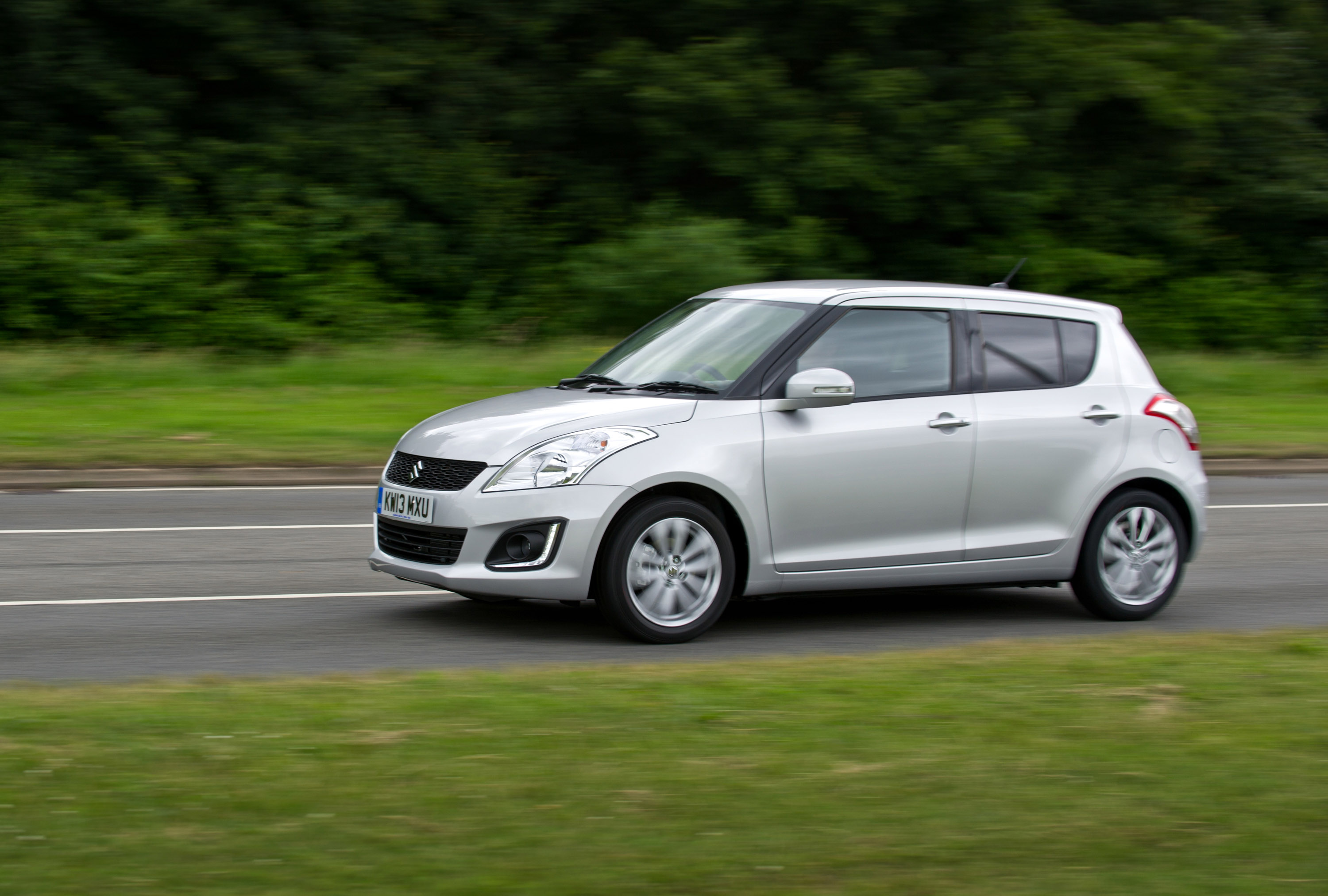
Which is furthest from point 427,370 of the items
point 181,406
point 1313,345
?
point 1313,345

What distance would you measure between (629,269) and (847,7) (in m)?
7.07

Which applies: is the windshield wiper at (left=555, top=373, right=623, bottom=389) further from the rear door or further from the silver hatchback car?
the rear door

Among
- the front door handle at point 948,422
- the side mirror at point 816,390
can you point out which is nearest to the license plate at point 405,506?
the side mirror at point 816,390

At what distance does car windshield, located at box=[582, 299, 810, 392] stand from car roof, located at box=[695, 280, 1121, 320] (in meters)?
0.08

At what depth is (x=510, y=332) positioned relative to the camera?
1046 inches

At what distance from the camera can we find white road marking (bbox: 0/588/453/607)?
8.62 m

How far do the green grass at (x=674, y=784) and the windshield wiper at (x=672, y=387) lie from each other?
72.3 inches

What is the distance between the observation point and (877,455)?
7.97 metres

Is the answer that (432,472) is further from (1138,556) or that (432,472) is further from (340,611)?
(1138,556)

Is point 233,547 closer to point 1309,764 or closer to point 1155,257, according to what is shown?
point 1309,764

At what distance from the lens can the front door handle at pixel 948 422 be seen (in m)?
8.12

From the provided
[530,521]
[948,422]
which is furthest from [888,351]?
[530,521]

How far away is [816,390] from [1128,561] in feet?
7.37

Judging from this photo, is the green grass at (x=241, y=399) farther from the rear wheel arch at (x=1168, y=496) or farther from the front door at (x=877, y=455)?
the rear wheel arch at (x=1168, y=496)
